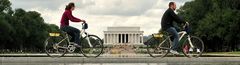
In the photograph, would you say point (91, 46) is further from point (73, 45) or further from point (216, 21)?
point (216, 21)

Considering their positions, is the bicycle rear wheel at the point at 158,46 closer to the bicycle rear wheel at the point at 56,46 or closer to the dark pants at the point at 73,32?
the dark pants at the point at 73,32

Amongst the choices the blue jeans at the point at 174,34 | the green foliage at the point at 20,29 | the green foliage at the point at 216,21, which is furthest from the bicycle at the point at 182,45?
the green foliage at the point at 20,29

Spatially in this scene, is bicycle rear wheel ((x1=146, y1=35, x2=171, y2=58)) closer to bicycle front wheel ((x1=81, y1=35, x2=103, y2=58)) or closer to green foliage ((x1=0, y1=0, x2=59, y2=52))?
bicycle front wheel ((x1=81, y1=35, x2=103, y2=58))

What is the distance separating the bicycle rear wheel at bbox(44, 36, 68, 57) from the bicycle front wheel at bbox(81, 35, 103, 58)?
1.57ft

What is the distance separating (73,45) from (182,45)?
2.74 metres

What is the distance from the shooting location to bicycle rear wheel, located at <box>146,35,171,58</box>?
60.5 feet

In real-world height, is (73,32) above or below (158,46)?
above

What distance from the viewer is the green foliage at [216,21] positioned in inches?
3548

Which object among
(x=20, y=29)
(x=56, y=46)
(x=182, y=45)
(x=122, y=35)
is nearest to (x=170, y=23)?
(x=182, y=45)

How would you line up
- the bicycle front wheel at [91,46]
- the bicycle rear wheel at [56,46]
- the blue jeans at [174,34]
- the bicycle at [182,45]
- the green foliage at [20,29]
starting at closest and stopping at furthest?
the blue jeans at [174,34] < the bicycle front wheel at [91,46] < the bicycle at [182,45] < the bicycle rear wheel at [56,46] < the green foliage at [20,29]

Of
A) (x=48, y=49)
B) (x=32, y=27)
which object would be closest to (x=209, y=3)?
(x=32, y=27)

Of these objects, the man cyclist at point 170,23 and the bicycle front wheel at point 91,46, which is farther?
the bicycle front wheel at point 91,46

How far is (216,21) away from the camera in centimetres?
9525

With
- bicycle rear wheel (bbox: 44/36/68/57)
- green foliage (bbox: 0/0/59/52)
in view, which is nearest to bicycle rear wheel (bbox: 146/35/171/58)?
bicycle rear wheel (bbox: 44/36/68/57)
